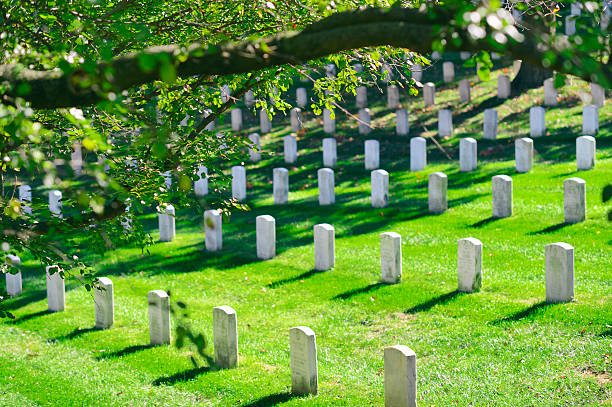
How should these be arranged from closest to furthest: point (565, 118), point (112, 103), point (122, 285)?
point (112, 103)
point (122, 285)
point (565, 118)

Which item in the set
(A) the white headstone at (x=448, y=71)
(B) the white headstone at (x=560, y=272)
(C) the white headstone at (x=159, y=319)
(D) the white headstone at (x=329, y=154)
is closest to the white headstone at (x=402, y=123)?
(D) the white headstone at (x=329, y=154)

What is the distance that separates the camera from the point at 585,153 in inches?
571

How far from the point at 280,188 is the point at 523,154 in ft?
16.0

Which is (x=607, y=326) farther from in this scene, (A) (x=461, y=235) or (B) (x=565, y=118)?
(B) (x=565, y=118)

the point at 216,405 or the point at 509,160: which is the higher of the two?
the point at 509,160

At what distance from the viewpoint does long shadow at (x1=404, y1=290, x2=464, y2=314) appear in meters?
9.94

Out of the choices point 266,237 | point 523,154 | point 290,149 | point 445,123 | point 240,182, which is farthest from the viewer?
point 290,149

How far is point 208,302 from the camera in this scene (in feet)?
36.8

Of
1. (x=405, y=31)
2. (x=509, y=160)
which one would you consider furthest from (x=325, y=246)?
(x=405, y=31)

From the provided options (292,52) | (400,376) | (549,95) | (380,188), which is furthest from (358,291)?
(549,95)

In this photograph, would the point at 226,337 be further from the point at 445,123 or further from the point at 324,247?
the point at 445,123

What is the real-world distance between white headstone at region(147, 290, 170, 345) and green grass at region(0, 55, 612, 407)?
7.3 inches

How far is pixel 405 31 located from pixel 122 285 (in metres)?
9.33

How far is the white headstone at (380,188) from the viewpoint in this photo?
14.5m
